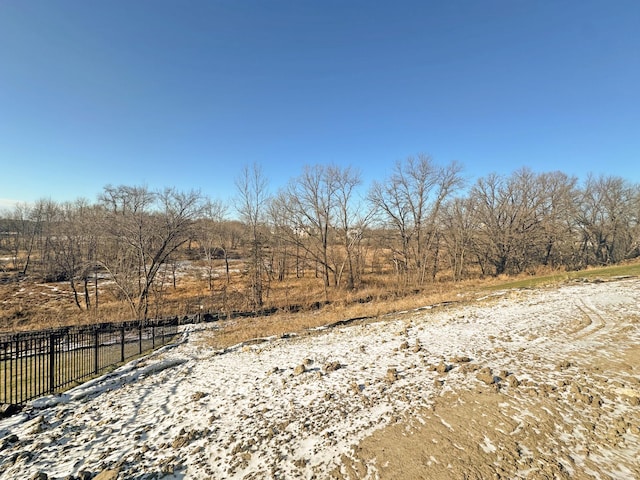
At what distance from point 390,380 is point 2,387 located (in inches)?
399

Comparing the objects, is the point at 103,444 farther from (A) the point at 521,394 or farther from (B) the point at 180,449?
(A) the point at 521,394

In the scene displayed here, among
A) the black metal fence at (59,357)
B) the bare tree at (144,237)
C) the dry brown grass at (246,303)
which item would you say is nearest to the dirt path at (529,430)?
the black metal fence at (59,357)

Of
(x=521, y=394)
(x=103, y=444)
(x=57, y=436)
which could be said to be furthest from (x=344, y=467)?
(x=57, y=436)

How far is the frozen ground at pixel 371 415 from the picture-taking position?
3.38 meters

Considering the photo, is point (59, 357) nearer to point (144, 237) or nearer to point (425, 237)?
point (144, 237)

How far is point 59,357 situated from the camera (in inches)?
372

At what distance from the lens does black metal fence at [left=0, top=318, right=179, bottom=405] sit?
6.84m

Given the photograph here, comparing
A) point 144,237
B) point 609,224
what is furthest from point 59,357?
point 609,224

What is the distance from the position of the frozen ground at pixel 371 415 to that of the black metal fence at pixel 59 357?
40.9 inches

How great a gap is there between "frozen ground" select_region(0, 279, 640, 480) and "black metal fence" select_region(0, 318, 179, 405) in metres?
1.04

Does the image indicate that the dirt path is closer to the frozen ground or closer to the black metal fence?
the frozen ground

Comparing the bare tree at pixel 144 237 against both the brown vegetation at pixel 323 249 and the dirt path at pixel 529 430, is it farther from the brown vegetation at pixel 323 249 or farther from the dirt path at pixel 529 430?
the dirt path at pixel 529 430

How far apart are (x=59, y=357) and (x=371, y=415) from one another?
10692 millimetres

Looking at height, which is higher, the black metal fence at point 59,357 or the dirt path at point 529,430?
the dirt path at point 529,430
